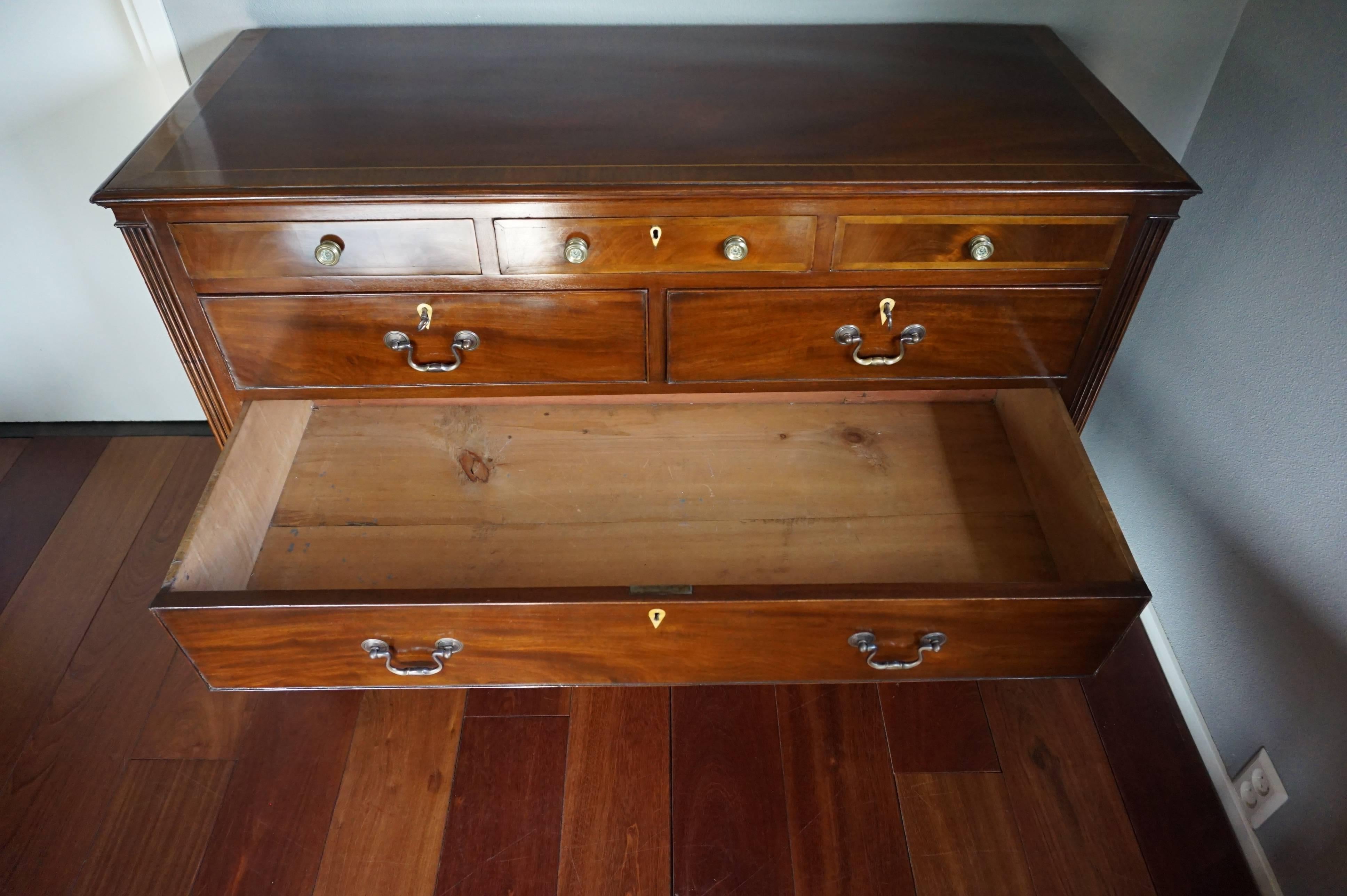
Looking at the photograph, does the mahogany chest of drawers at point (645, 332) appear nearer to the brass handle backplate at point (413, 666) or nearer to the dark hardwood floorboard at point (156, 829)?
the brass handle backplate at point (413, 666)

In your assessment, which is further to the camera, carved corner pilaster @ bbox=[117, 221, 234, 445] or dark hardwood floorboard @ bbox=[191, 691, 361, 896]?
dark hardwood floorboard @ bbox=[191, 691, 361, 896]

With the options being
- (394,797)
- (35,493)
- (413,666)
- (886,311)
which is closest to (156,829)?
(394,797)

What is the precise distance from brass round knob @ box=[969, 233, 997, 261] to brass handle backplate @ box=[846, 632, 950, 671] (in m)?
0.46

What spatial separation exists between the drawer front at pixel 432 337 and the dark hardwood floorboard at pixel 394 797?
0.44 meters

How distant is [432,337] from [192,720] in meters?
0.70

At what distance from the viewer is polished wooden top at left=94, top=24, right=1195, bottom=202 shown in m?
1.05

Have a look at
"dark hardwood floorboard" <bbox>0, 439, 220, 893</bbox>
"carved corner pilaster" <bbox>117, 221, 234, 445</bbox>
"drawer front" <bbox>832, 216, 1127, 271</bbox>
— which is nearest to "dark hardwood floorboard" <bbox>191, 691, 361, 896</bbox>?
"dark hardwood floorboard" <bbox>0, 439, 220, 893</bbox>

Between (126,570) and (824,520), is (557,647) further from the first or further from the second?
(126,570)

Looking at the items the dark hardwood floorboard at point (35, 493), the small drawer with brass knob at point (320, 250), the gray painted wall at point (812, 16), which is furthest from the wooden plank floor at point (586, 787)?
the gray painted wall at point (812, 16)

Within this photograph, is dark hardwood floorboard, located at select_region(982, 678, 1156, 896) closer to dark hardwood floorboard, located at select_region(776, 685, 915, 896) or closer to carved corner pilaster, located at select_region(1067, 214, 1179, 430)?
dark hardwood floorboard, located at select_region(776, 685, 915, 896)

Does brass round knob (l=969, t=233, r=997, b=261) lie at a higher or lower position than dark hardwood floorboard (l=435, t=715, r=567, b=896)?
higher

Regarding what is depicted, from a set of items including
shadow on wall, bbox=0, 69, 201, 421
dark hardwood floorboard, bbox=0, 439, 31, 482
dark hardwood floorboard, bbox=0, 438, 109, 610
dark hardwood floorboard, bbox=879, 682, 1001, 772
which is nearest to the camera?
dark hardwood floorboard, bbox=879, 682, 1001, 772

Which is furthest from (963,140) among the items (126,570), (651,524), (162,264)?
(126,570)

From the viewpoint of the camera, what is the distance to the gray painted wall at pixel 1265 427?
3.56 ft
